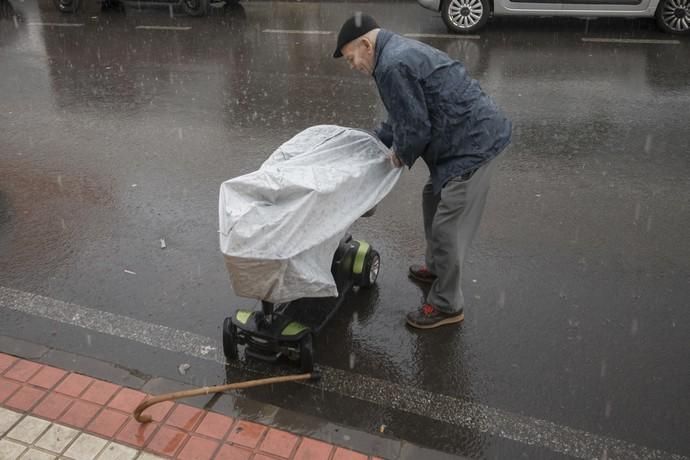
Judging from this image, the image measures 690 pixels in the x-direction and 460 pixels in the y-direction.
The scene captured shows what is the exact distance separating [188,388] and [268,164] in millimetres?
1316

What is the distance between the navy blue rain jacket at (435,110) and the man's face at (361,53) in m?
0.04

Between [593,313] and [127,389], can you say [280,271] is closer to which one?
[127,389]

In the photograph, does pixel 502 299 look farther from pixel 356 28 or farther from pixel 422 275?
pixel 356 28

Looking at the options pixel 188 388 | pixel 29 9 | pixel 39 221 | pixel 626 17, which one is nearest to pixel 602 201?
pixel 188 388

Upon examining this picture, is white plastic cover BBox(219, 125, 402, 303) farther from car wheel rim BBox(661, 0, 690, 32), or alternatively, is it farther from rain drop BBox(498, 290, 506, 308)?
car wheel rim BBox(661, 0, 690, 32)

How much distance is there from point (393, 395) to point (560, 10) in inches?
341

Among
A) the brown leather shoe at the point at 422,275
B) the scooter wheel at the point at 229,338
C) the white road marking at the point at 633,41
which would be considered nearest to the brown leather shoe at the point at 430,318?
the brown leather shoe at the point at 422,275

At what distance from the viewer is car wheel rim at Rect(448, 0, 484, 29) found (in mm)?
10805

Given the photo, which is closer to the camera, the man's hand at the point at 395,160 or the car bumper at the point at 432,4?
the man's hand at the point at 395,160

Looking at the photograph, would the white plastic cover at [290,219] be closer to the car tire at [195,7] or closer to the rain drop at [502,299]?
the rain drop at [502,299]

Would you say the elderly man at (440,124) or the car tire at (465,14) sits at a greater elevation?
the elderly man at (440,124)

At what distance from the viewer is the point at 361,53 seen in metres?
3.60

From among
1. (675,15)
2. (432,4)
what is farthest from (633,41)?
(432,4)

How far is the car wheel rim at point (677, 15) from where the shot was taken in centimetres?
1021
